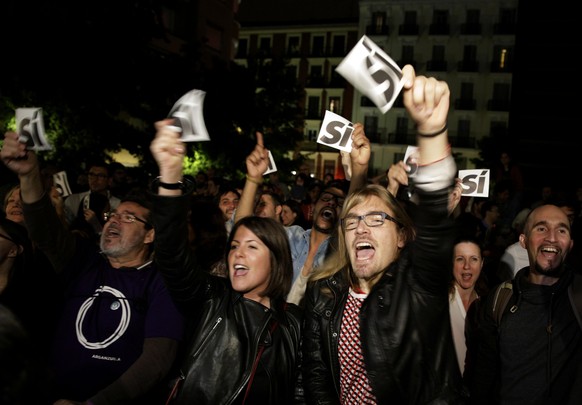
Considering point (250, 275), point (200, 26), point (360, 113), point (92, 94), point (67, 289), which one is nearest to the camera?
point (250, 275)

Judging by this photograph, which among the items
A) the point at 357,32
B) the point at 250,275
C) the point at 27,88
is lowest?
the point at 250,275

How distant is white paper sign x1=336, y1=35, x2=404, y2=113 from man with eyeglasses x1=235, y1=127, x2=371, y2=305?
168 centimetres

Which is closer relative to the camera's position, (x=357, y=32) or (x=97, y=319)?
(x=97, y=319)

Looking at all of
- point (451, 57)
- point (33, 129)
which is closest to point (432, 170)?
point (33, 129)

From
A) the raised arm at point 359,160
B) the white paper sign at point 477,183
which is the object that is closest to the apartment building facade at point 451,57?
the white paper sign at point 477,183

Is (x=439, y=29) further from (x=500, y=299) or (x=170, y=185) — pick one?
(x=170, y=185)

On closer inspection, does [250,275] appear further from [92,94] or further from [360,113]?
[360,113]

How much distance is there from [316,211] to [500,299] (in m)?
2.04

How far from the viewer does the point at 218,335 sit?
271cm

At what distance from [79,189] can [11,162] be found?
7.23 meters

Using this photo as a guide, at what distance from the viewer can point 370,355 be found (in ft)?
7.84

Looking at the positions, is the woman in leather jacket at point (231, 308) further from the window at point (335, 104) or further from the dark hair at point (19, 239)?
the window at point (335, 104)

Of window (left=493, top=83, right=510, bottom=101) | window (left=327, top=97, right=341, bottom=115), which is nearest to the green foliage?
window (left=327, top=97, right=341, bottom=115)

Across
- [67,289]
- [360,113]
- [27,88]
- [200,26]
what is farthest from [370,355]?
[360,113]
